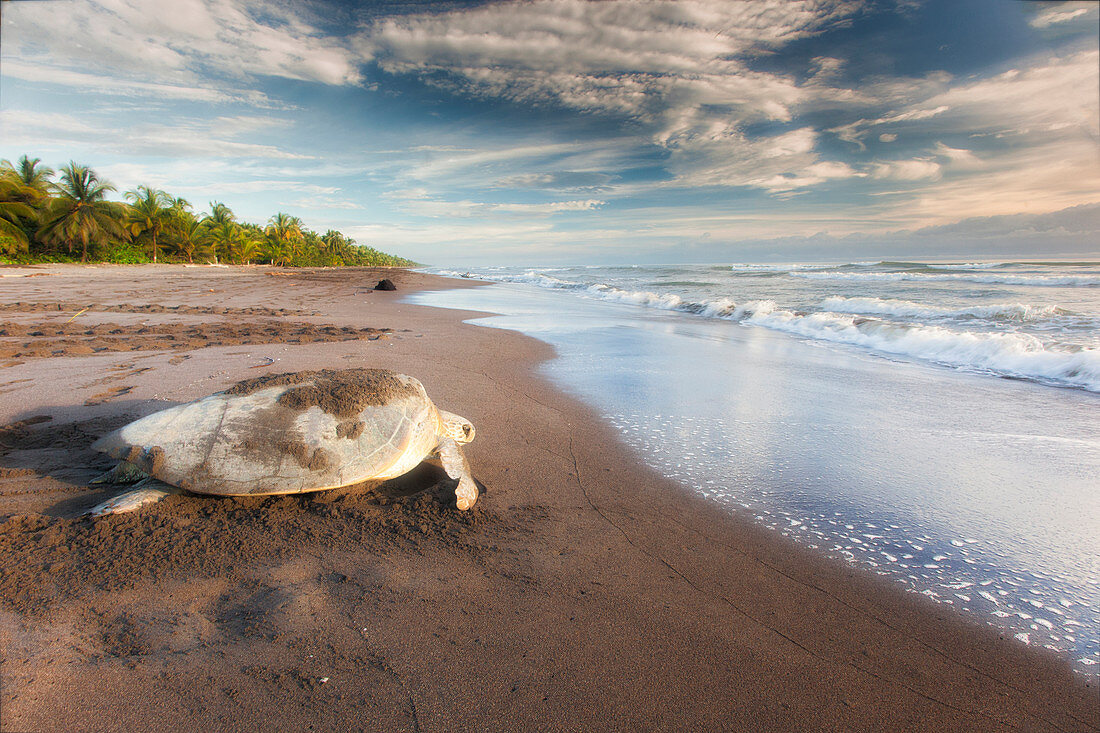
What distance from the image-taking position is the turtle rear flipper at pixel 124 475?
283cm

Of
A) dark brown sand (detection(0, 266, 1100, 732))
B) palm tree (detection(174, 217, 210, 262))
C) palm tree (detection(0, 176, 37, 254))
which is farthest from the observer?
palm tree (detection(174, 217, 210, 262))

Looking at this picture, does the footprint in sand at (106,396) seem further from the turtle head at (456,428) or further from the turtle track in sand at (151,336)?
the turtle head at (456,428)

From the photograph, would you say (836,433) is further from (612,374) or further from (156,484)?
(156,484)

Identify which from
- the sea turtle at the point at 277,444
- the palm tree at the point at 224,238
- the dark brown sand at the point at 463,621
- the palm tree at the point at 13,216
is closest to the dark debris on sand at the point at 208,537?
the dark brown sand at the point at 463,621

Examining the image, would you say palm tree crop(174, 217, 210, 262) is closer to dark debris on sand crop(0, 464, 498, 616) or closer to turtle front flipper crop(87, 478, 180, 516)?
turtle front flipper crop(87, 478, 180, 516)

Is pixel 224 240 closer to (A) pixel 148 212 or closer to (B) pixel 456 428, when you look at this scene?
(A) pixel 148 212

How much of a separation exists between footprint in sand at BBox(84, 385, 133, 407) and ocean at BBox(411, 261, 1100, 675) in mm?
4698

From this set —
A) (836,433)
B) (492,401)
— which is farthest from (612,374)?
(836,433)

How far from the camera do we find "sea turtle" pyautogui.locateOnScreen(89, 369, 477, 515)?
2.76m

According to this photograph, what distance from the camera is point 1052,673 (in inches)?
73.0

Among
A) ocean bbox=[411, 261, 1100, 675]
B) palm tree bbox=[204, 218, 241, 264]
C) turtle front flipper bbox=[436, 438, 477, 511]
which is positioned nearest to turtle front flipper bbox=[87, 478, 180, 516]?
turtle front flipper bbox=[436, 438, 477, 511]

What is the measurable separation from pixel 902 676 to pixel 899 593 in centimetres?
60

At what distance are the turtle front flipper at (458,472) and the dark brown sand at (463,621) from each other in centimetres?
11

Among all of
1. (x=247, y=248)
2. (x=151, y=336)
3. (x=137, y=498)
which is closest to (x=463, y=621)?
(x=137, y=498)
